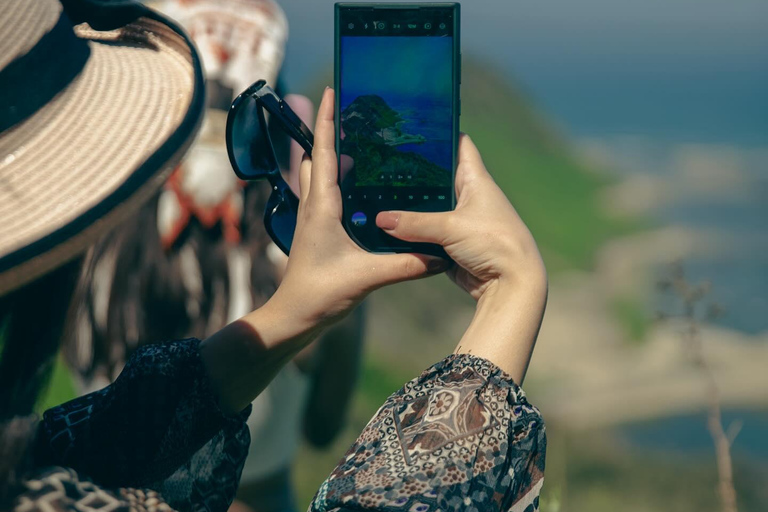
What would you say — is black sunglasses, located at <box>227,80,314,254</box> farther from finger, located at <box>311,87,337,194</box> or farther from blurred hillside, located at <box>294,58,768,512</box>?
blurred hillside, located at <box>294,58,768,512</box>

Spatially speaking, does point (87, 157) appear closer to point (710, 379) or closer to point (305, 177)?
point (305, 177)

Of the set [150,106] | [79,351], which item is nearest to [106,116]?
[150,106]

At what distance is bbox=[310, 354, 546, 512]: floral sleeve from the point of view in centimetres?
109

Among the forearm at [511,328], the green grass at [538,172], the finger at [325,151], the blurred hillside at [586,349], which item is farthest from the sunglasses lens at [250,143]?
the green grass at [538,172]

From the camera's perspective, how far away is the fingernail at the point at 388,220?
128 cm

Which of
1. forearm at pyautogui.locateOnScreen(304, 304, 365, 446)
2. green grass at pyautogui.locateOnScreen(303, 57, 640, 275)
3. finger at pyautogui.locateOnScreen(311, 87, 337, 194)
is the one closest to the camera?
finger at pyautogui.locateOnScreen(311, 87, 337, 194)

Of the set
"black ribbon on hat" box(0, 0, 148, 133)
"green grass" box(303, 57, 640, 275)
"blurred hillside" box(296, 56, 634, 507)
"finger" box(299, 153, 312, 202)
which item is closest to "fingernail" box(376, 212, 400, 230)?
A: "finger" box(299, 153, 312, 202)

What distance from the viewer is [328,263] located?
4.18 feet

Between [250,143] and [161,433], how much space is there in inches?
17.0

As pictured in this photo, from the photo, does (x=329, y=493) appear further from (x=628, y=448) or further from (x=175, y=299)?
(x=628, y=448)

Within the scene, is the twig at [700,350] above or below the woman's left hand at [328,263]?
below

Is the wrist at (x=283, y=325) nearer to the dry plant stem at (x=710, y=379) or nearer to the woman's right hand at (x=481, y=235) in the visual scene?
the woman's right hand at (x=481, y=235)

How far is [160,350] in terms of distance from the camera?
1.33 metres

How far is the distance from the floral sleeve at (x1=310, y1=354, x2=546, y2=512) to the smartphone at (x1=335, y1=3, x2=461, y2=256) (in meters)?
0.26
